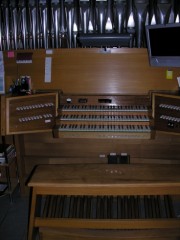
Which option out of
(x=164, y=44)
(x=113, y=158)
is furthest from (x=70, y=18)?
(x=113, y=158)

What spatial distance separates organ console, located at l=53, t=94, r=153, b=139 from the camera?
2766mm

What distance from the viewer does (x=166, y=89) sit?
319cm

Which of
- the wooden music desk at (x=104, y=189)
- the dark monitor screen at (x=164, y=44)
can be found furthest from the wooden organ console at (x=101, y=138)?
the dark monitor screen at (x=164, y=44)

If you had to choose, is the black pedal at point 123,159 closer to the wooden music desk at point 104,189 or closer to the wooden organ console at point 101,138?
the wooden organ console at point 101,138

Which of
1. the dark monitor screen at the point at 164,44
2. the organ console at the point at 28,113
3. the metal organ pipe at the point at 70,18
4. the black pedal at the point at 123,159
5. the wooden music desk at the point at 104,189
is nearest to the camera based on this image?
the wooden music desk at the point at 104,189

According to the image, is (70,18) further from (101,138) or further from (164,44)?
(101,138)

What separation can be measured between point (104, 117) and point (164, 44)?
1071 millimetres

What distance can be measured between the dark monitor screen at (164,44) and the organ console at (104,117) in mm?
480

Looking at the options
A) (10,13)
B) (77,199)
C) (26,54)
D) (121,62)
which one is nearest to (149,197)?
(77,199)

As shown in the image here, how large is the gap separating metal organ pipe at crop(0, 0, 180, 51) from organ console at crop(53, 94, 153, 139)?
93 cm

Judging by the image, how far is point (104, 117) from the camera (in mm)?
2912

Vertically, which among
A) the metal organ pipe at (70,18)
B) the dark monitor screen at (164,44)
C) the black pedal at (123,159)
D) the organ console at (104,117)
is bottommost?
the black pedal at (123,159)

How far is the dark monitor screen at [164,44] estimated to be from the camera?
2861 millimetres

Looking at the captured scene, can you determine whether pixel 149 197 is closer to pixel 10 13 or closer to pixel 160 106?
pixel 160 106
